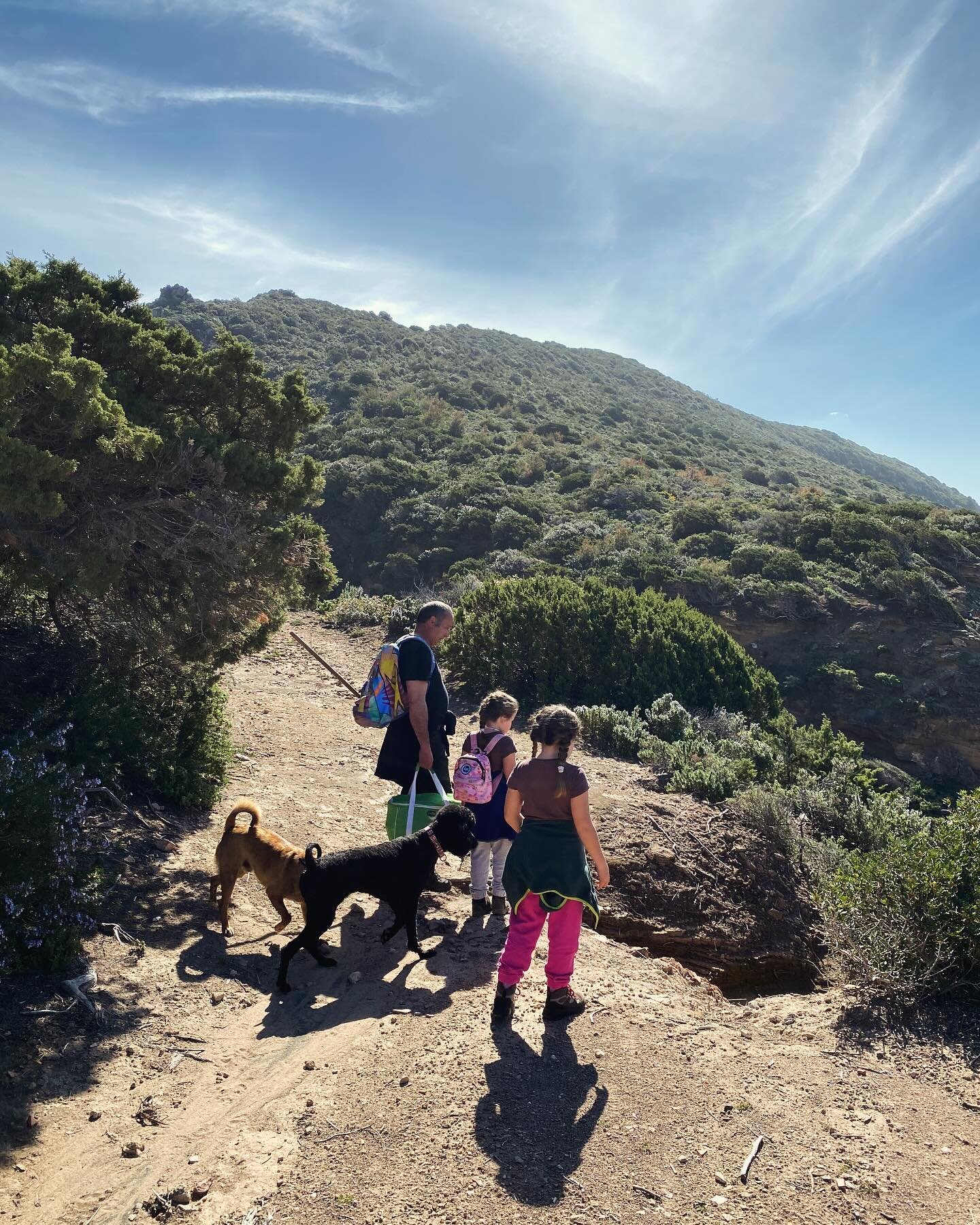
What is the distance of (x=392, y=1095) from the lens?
3.08m

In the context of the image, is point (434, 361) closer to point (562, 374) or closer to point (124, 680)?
point (562, 374)

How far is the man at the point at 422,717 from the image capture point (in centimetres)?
430

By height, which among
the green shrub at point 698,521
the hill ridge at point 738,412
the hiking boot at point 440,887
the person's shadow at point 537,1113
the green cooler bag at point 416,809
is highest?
the hill ridge at point 738,412

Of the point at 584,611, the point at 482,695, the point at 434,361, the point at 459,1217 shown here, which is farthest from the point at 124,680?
the point at 434,361

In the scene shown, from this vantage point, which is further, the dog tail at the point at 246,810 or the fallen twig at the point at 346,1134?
the dog tail at the point at 246,810

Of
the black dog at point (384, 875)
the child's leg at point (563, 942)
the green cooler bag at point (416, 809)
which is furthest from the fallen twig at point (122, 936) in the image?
the child's leg at point (563, 942)

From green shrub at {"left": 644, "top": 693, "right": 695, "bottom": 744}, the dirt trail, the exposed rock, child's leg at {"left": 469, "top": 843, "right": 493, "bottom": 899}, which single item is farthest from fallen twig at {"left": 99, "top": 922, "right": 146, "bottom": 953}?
green shrub at {"left": 644, "top": 693, "right": 695, "bottom": 744}

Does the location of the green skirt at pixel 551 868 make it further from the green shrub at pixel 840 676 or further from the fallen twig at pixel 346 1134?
the green shrub at pixel 840 676

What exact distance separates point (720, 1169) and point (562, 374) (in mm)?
59651

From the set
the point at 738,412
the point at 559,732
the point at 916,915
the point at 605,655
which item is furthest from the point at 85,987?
the point at 738,412

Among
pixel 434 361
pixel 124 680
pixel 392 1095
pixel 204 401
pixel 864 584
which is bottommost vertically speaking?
pixel 392 1095

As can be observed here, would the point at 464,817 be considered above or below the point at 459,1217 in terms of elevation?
above

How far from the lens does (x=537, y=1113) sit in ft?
9.73

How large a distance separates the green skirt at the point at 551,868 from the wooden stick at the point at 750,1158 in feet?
3.26
